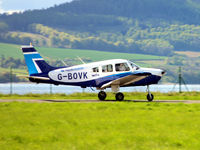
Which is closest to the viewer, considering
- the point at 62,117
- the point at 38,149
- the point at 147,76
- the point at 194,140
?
the point at 38,149

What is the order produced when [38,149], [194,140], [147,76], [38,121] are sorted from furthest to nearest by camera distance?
[147,76] → [38,121] → [194,140] → [38,149]

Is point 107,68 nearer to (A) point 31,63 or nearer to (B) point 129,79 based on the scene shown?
(B) point 129,79

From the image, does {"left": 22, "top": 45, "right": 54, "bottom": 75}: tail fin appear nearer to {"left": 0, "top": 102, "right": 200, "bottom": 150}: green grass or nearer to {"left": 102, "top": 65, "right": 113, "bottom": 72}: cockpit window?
{"left": 102, "top": 65, "right": 113, "bottom": 72}: cockpit window

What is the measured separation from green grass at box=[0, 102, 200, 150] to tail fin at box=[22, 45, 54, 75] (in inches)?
382

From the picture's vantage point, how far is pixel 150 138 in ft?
40.4

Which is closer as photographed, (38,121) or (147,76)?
(38,121)

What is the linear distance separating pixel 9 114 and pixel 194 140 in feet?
27.6

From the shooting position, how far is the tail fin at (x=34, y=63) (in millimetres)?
29031

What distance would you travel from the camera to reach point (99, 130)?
13.7m

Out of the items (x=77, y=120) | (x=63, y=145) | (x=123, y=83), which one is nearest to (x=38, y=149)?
(x=63, y=145)

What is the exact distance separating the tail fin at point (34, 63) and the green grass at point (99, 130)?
971 cm

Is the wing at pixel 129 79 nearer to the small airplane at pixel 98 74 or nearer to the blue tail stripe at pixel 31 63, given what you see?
the small airplane at pixel 98 74

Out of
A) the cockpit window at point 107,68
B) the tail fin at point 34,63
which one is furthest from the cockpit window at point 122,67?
the tail fin at point 34,63

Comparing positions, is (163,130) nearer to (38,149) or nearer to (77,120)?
(77,120)
